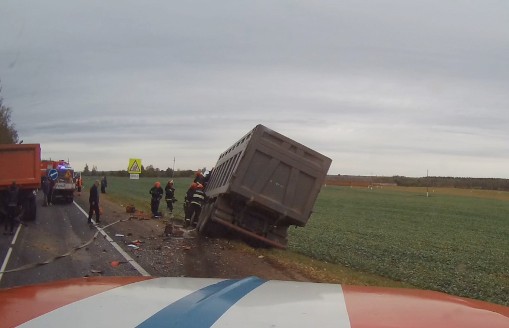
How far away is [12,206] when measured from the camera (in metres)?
18.5

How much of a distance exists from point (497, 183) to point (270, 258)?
110607mm

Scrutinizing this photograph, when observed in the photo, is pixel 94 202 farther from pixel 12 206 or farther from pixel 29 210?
pixel 12 206

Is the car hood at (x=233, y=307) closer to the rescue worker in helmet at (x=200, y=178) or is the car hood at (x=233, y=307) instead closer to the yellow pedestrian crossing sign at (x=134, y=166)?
the rescue worker in helmet at (x=200, y=178)

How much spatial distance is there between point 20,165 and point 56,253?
7343 millimetres

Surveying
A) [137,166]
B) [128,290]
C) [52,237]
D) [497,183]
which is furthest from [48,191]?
[497,183]

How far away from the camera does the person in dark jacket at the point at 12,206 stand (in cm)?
1853

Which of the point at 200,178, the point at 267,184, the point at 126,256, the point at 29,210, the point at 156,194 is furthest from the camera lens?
the point at 156,194

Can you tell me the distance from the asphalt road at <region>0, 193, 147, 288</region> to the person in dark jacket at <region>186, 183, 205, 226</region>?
117 inches

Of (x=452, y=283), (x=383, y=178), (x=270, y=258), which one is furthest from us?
(x=383, y=178)

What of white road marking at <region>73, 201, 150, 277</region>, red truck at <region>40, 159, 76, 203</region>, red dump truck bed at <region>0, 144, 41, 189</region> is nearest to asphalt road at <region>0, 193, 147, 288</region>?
white road marking at <region>73, 201, 150, 277</region>

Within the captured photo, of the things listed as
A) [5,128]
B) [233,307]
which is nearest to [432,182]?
[5,128]

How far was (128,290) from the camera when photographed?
283cm

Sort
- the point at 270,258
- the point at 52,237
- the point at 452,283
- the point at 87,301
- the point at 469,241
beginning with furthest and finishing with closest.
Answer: the point at 469,241, the point at 52,237, the point at 270,258, the point at 452,283, the point at 87,301

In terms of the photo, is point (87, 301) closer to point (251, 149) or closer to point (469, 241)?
point (251, 149)
